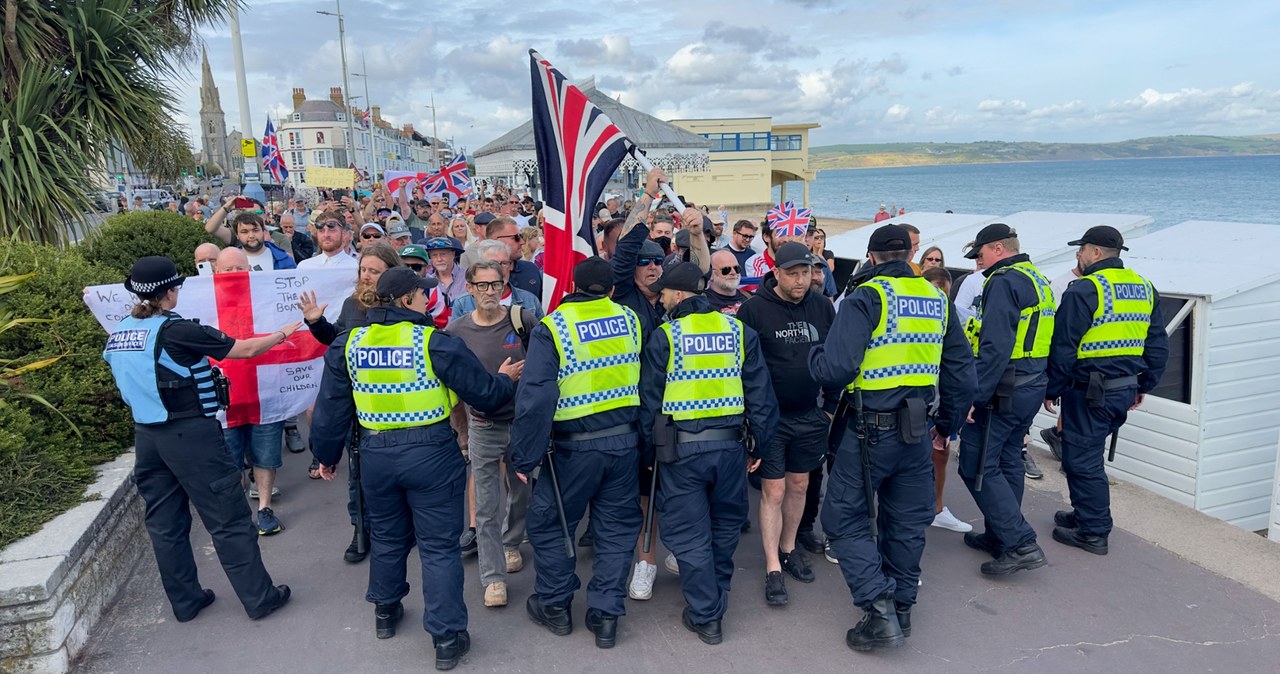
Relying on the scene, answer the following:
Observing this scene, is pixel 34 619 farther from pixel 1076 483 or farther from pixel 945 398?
pixel 1076 483

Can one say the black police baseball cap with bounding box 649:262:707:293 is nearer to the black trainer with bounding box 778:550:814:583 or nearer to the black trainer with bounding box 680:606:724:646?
the black trainer with bounding box 680:606:724:646

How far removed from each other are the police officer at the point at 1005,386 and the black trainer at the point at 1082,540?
0.54m

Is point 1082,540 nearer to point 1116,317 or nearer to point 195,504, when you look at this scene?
point 1116,317

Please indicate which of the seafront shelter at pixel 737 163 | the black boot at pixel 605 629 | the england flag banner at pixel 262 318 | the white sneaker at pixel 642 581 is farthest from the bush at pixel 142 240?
the seafront shelter at pixel 737 163

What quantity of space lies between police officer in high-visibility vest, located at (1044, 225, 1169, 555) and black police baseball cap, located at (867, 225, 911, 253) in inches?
60.7

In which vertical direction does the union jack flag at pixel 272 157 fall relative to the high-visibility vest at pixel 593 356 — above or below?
above

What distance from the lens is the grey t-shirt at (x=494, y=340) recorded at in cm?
446

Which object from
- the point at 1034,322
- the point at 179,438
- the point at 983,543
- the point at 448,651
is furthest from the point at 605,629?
the point at 1034,322

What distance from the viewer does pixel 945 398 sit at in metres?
4.37

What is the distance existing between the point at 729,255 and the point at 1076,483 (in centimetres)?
263

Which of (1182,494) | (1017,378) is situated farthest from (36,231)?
(1182,494)

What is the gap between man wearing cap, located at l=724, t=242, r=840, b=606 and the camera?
4.50 meters

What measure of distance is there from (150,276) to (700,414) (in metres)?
2.78

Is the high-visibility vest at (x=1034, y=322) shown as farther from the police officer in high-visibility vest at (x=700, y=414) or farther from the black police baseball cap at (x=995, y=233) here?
the police officer in high-visibility vest at (x=700, y=414)
